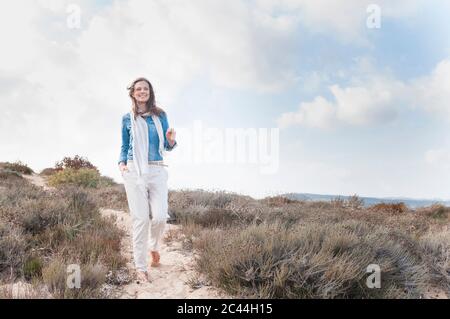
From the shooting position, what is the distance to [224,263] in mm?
4266

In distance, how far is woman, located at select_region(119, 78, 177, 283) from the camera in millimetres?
4691

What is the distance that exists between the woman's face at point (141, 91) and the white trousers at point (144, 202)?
0.91m

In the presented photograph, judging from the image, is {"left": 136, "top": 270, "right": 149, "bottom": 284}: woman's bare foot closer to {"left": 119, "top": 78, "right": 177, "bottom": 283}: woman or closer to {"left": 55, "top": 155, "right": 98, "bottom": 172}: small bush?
{"left": 119, "top": 78, "right": 177, "bottom": 283}: woman

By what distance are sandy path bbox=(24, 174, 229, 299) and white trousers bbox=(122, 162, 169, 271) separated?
0.30 meters

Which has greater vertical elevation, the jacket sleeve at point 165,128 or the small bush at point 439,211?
the jacket sleeve at point 165,128

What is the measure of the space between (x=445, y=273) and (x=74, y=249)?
216 inches

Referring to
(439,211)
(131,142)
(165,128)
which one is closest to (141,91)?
(165,128)

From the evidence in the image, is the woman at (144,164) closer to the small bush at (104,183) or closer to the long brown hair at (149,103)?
the long brown hair at (149,103)

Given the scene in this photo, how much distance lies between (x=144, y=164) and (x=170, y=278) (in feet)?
5.27

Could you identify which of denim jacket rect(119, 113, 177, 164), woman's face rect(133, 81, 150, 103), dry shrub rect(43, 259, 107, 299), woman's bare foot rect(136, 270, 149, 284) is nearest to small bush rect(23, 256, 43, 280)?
dry shrub rect(43, 259, 107, 299)

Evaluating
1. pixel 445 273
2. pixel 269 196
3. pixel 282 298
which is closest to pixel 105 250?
pixel 282 298

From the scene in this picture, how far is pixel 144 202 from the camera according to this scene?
4.71 meters

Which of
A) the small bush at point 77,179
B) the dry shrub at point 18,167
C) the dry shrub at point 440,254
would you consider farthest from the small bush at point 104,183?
the dry shrub at point 440,254

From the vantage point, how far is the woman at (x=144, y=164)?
4691 mm
